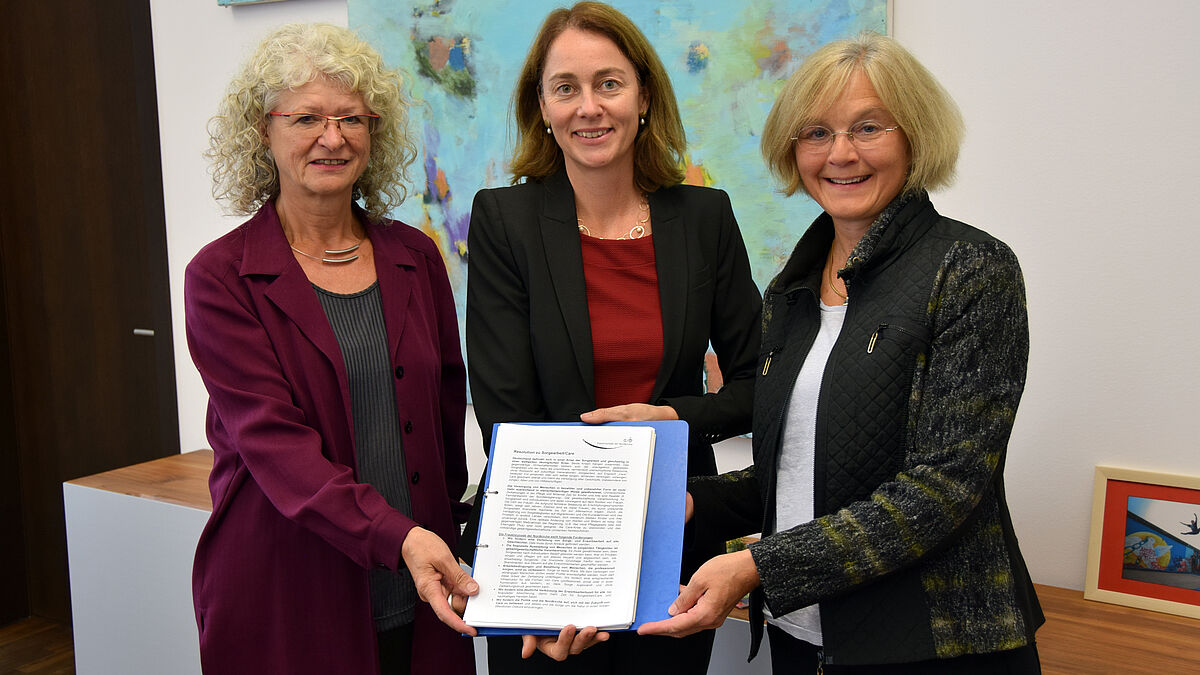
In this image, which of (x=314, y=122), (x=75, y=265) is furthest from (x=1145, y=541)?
(x=75, y=265)

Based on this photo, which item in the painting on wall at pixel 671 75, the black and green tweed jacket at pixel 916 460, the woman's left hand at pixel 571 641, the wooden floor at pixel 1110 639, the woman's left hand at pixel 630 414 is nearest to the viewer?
the black and green tweed jacket at pixel 916 460

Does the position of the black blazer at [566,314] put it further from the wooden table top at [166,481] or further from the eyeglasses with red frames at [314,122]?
the wooden table top at [166,481]

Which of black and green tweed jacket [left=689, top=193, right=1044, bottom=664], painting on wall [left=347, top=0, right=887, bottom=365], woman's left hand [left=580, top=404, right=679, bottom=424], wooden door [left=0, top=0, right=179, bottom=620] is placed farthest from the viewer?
wooden door [left=0, top=0, right=179, bottom=620]

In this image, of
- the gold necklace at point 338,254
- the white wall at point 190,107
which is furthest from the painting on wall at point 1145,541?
the white wall at point 190,107

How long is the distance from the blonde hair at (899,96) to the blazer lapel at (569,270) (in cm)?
45

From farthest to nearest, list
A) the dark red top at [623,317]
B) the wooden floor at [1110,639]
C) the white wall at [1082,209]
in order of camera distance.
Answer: the white wall at [1082,209] < the wooden floor at [1110,639] < the dark red top at [623,317]

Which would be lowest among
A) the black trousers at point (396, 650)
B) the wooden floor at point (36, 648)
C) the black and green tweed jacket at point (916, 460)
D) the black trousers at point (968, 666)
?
the wooden floor at point (36, 648)

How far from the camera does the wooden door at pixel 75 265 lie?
368cm

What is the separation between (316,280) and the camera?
162 cm

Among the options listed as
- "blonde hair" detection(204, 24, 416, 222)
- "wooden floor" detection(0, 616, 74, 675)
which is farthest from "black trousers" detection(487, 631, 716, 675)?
"wooden floor" detection(0, 616, 74, 675)

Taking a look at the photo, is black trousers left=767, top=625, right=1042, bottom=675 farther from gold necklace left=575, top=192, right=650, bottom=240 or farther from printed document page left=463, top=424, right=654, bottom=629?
gold necklace left=575, top=192, right=650, bottom=240

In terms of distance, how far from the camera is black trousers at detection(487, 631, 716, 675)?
1.51m

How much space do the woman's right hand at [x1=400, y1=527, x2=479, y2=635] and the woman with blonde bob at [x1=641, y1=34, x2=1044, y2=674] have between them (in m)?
0.31

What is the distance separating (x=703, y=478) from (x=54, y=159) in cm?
359
